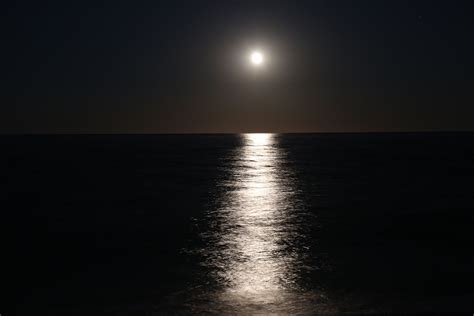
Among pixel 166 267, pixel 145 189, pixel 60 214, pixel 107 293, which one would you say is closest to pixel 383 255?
pixel 166 267

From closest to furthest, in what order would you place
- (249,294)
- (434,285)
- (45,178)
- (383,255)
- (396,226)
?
(249,294)
(434,285)
(383,255)
(396,226)
(45,178)

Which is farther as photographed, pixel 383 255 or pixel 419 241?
pixel 419 241

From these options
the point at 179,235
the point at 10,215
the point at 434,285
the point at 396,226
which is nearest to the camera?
the point at 434,285

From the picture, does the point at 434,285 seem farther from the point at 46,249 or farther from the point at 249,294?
the point at 46,249

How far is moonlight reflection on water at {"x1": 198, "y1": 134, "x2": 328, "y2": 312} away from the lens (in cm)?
625

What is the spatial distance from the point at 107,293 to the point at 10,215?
8638mm

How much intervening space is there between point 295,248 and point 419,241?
308 cm

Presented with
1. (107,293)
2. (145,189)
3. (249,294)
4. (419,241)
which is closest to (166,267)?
(107,293)

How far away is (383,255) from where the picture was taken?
8648 millimetres

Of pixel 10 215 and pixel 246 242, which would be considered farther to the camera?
pixel 10 215

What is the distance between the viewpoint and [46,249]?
9.38m

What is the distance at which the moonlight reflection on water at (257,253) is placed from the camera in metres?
6.25

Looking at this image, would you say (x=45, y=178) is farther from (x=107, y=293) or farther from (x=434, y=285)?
(x=434, y=285)

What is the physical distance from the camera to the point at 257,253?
8.66 m
